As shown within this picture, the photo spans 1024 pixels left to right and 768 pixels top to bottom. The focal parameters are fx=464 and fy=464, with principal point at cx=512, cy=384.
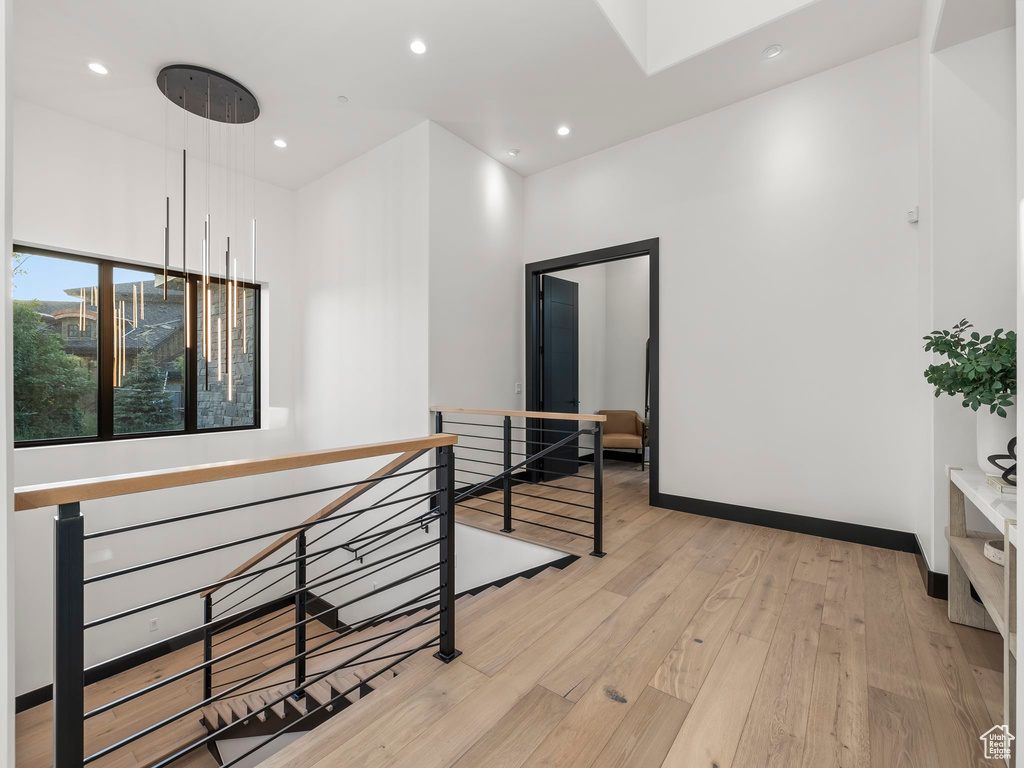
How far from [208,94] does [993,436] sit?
5.23 m

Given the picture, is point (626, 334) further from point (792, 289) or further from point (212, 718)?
point (212, 718)

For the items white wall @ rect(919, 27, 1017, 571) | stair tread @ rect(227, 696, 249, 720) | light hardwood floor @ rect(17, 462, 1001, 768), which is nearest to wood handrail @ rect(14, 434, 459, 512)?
light hardwood floor @ rect(17, 462, 1001, 768)

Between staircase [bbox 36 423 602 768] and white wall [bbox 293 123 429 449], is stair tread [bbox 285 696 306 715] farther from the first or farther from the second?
white wall [bbox 293 123 429 449]

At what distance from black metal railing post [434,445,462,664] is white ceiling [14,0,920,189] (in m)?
2.69

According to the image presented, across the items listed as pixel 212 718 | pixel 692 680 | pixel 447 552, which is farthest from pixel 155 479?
pixel 212 718

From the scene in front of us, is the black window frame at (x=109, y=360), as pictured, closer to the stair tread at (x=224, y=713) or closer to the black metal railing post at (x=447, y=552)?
the stair tread at (x=224, y=713)

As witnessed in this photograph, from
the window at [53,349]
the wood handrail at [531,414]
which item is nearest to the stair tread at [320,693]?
the wood handrail at [531,414]

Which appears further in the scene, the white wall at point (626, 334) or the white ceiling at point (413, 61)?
Answer: the white wall at point (626, 334)

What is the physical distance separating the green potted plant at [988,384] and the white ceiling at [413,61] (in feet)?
7.13

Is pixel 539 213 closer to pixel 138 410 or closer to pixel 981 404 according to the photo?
pixel 981 404

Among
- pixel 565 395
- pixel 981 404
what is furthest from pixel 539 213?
pixel 981 404

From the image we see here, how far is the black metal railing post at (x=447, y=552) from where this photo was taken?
1928 millimetres

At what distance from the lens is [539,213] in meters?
4.82

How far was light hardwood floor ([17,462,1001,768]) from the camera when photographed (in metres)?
1.45
